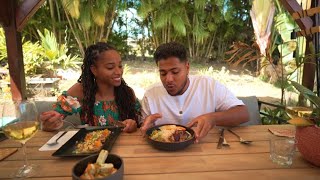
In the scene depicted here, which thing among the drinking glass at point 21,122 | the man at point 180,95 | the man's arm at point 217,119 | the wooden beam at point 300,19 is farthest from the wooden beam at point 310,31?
the drinking glass at point 21,122

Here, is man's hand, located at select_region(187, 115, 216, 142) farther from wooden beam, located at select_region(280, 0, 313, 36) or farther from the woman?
wooden beam, located at select_region(280, 0, 313, 36)

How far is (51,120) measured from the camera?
1.47m

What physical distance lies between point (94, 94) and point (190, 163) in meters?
1.14

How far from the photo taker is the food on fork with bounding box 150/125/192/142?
49.1 inches

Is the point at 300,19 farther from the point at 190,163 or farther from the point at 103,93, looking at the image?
the point at 190,163

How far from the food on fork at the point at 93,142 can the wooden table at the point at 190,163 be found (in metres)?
0.08

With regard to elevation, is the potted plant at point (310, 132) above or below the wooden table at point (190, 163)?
above

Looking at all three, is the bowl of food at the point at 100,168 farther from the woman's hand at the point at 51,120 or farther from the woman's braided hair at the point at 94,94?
the woman's braided hair at the point at 94,94

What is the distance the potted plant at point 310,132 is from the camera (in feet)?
3.27

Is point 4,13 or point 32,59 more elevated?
point 4,13

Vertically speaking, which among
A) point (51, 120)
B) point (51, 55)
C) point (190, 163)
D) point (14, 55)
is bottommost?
point (190, 163)

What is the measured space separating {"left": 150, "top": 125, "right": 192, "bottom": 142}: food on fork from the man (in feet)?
1.10

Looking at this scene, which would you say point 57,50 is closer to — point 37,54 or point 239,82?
point 37,54

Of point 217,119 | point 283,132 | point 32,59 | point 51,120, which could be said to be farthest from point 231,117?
point 32,59
